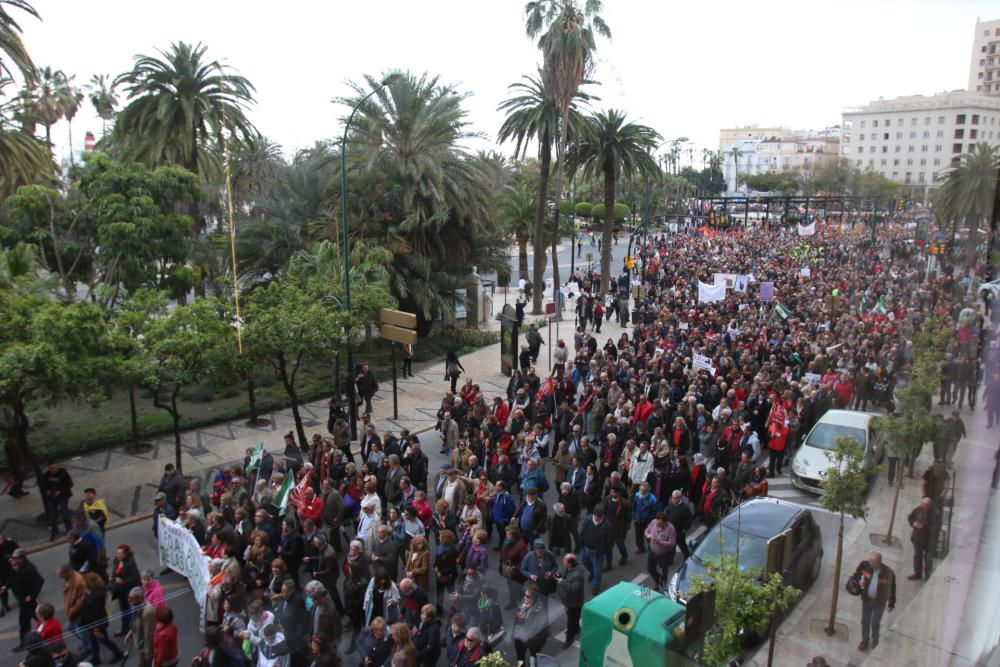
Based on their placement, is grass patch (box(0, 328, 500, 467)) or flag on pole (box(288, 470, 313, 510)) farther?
grass patch (box(0, 328, 500, 467))

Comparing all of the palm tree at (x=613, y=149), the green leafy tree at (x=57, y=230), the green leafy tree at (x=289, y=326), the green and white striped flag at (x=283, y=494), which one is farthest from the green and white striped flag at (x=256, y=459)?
the palm tree at (x=613, y=149)

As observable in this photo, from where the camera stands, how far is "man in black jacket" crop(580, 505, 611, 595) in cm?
967

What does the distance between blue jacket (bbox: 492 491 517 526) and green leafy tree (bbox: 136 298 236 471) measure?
6.81 metres

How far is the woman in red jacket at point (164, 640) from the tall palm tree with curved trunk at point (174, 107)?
66.6 feet

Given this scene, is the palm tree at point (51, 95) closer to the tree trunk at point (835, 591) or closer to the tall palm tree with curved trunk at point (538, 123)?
the tall palm tree with curved trunk at point (538, 123)

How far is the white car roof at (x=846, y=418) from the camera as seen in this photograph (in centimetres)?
1348

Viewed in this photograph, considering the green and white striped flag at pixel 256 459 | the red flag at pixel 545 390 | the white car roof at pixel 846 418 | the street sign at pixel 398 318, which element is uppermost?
the street sign at pixel 398 318

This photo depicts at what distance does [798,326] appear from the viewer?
22.5 m

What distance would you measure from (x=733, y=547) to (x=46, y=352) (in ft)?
35.3

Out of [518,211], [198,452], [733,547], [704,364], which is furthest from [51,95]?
[733,547]

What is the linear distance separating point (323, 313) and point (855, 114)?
1460 cm

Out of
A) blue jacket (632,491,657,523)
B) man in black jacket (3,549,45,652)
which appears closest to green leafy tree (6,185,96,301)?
man in black jacket (3,549,45,652)

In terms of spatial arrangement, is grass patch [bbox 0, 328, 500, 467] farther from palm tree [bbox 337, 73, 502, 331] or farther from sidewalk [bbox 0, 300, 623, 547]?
palm tree [bbox 337, 73, 502, 331]

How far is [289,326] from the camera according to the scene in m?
15.7
